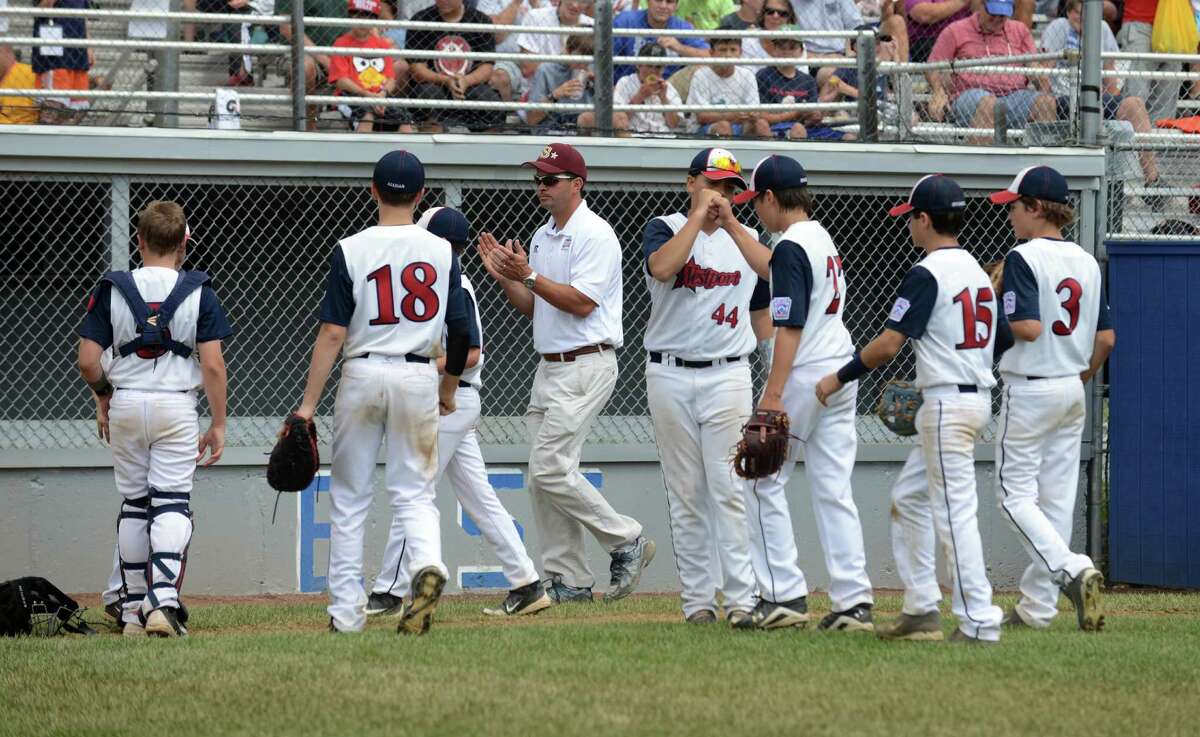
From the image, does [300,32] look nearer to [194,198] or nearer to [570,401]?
[194,198]

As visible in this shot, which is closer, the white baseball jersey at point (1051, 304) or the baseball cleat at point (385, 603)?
the white baseball jersey at point (1051, 304)

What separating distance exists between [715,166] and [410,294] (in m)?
1.49

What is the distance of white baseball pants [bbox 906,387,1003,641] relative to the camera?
21.1 ft

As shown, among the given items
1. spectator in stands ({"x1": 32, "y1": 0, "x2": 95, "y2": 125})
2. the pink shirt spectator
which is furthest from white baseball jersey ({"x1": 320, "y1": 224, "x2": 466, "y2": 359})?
the pink shirt spectator

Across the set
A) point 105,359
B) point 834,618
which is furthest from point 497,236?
point 834,618

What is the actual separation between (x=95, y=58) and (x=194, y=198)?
1.27 meters

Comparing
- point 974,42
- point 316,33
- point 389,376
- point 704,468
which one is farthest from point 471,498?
point 974,42

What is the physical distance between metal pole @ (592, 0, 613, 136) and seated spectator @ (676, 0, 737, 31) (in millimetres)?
2223

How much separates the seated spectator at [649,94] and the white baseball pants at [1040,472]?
4431 millimetres

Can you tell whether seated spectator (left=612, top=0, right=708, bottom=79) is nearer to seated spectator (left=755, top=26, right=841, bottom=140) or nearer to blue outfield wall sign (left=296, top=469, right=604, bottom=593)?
seated spectator (left=755, top=26, right=841, bottom=140)

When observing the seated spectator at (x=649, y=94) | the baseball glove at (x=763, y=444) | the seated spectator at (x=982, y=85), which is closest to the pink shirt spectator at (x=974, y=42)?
the seated spectator at (x=982, y=85)

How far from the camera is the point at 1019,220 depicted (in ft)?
24.2

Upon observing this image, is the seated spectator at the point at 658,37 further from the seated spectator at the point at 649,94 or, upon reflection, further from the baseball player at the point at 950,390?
the baseball player at the point at 950,390

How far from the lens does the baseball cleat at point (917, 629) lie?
21.5 feet
